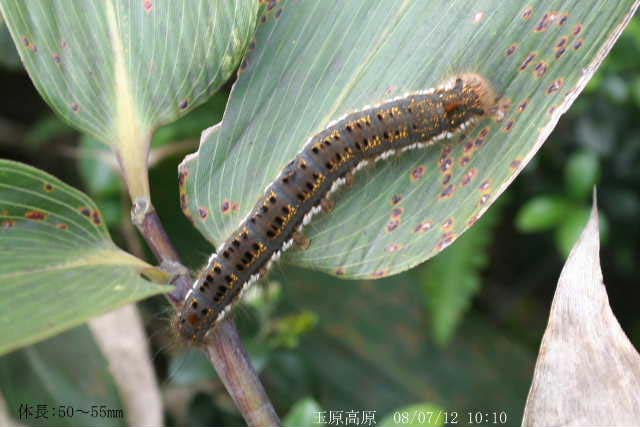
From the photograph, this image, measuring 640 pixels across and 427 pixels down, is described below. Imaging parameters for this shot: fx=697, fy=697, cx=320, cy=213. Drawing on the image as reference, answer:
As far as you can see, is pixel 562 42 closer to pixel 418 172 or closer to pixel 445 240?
pixel 418 172

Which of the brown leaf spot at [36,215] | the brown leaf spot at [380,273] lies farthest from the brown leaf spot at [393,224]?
the brown leaf spot at [36,215]

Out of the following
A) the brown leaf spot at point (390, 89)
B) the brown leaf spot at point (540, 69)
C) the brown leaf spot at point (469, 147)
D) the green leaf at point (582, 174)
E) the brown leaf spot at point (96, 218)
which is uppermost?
the green leaf at point (582, 174)

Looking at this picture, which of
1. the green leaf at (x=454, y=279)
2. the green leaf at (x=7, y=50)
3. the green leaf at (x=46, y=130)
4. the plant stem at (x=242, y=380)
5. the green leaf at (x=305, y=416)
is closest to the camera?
the plant stem at (x=242, y=380)

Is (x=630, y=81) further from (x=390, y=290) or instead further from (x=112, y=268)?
(x=112, y=268)

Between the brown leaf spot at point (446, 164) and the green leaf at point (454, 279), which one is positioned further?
the green leaf at point (454, 279)

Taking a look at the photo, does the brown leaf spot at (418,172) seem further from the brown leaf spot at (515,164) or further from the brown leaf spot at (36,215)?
the brown leaf spot at (36,215)

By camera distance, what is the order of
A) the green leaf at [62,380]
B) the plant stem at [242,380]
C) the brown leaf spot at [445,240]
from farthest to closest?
the green leaf at [62,380], the brown leaf spot at [445,240], the plant stem at [242,380]

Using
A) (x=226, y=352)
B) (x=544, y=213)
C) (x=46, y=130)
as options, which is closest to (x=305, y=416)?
(x=226, y=352)
